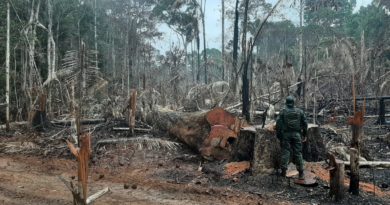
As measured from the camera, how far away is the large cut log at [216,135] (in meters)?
9.80

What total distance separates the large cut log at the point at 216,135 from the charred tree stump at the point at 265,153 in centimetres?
53

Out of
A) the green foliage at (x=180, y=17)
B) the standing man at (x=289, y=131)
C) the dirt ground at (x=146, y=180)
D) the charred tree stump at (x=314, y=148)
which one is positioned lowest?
the dirt ground at (x=146, y=180)

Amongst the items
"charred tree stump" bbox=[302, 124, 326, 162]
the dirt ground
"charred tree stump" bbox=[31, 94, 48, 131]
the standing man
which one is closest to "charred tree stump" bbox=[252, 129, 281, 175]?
the dirt ground

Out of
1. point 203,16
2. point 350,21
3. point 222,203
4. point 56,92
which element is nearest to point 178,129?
point 222,203

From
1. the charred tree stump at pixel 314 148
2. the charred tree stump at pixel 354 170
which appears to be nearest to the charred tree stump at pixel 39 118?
the charred tree stump at pixel 314 148

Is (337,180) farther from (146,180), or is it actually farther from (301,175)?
(146,180)

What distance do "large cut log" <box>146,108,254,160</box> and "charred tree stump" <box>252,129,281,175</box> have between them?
0.53 meters

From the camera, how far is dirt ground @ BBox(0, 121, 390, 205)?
747cm

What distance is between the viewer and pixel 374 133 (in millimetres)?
13820

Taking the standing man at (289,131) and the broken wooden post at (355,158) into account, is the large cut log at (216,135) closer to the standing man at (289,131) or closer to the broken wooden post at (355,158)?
the standing man at (289,131)

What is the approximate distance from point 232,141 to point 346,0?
49073 millimetres

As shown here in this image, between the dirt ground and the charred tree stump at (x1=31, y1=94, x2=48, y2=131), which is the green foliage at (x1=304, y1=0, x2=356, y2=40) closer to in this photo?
the charred tree stump at (x1=31, y1=94, x2=48, y2=131)

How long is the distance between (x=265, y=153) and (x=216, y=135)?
1.95 m

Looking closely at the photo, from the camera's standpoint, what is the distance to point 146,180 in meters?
8.99
